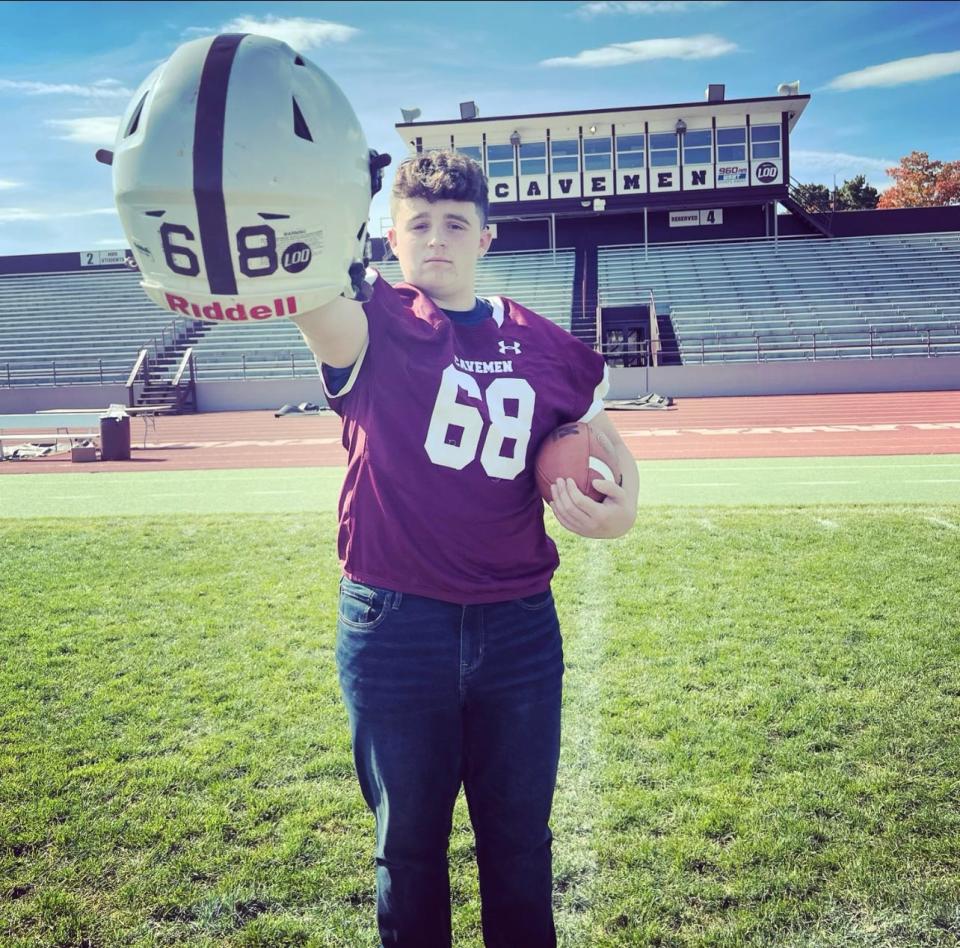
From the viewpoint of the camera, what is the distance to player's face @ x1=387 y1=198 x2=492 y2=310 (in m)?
1.96

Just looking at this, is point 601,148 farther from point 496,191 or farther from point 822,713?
point 822,713

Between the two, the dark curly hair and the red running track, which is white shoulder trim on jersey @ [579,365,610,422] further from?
the red running track

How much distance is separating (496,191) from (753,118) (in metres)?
9.72

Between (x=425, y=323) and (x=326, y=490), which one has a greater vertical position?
(x=425, y=323)

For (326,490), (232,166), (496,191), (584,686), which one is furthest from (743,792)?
(496,191)

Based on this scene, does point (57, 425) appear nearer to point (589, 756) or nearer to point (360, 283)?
point (589, 756)

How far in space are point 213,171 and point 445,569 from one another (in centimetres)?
93

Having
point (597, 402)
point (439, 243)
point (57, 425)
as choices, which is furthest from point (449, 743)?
point (57, 425)

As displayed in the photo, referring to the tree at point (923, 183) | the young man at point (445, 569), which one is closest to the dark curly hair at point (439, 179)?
the young man at point (445, 569)

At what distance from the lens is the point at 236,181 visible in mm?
1512

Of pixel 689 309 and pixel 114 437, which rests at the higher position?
pixel 689 309

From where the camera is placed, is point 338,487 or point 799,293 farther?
point 799,293

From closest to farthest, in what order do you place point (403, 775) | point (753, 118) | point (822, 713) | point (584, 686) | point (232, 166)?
point (232, 166)
point (403, 775)
point (822, 713)
point (584, 686)
point (753, 118)

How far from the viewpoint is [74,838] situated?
309cm
